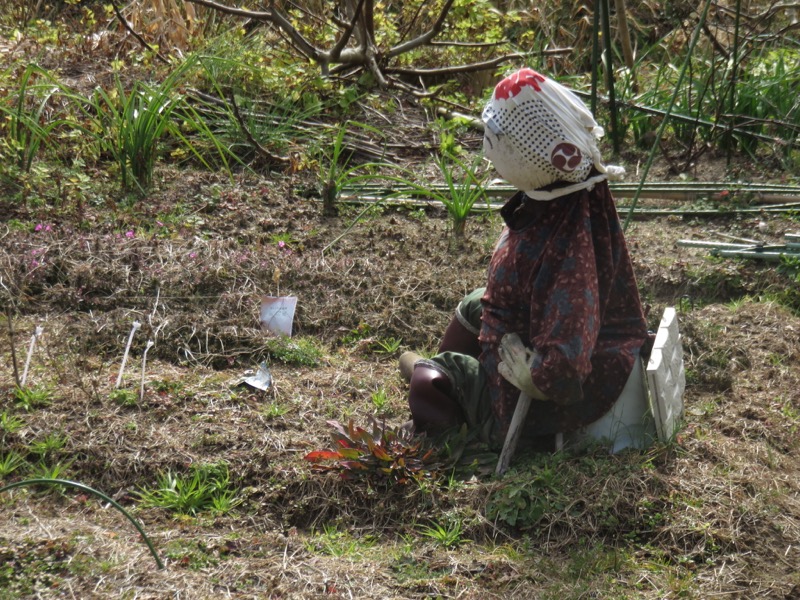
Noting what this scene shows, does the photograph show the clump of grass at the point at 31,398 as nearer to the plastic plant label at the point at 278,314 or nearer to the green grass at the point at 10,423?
the green grass at the point at 10,423

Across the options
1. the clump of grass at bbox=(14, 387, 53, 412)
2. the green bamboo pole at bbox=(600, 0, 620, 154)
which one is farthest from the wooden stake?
the green bamboo pole at bbox=(600, 0, 620, 154)

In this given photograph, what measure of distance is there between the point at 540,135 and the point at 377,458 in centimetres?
107

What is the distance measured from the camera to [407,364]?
3479 mm

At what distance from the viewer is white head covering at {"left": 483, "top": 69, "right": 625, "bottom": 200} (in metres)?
2.64

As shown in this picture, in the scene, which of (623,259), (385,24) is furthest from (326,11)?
(623,259)

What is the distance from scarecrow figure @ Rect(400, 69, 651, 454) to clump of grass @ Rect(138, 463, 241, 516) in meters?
0.64

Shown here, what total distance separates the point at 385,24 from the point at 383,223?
3155 millimetres

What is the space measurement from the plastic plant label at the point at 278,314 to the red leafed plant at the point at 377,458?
3.27 feet

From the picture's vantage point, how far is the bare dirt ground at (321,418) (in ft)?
8.29

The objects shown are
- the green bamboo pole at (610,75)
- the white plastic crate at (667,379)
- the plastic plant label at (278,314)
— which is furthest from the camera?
the green bamboo pole at (610,75)

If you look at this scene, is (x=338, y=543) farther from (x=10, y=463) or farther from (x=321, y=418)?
(x=10, y=463)

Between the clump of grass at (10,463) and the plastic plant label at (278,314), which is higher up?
the plastic plant label at (278,314)

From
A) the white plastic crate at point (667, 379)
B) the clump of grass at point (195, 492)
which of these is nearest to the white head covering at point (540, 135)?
the white plastic crate at point (667, 379)

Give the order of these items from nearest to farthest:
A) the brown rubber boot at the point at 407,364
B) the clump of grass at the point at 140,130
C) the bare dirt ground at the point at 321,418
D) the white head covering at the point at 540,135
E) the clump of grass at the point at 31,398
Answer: the bare dirt ground at the point at 321,418 < the white head covering at the point at 540,135 < the clump of grass at the point at 31,398 < the brown rubber boot at the point at 407,364 < the clump of grass at the point at 140,130
